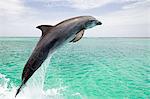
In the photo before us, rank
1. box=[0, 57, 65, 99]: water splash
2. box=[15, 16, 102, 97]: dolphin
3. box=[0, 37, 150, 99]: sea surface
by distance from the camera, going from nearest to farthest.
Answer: box=[15, 16, 102, 97]: dolphin
box=[0, 57, 65, 99]: water splash
box=[0, 37, 150, 99]: sea surface

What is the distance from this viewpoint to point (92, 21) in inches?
62.6

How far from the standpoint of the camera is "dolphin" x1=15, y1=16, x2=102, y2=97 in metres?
1.53

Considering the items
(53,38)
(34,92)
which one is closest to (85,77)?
(34,92)

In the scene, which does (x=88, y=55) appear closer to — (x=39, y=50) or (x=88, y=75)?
(x=88, y=75)

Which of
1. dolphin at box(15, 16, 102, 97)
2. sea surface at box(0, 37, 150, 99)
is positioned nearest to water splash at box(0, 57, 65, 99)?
sea surface at box(0, 37, 150, 99)

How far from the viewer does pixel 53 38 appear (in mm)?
1558

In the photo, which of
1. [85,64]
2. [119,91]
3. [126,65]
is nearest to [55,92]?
[119,91]

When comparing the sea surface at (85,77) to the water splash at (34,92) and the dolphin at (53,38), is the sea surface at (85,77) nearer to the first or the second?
the water splash at (34,92)

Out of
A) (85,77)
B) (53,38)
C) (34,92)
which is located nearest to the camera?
(53,38)

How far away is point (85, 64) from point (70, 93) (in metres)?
3.55

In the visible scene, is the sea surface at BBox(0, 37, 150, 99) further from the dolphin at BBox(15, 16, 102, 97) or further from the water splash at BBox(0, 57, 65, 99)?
the dolphin at BBox(15, 16, 102, 97)

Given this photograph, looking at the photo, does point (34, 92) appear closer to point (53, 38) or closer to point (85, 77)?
point (85, 77)

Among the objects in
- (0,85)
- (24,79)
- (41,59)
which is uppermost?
(41,59)

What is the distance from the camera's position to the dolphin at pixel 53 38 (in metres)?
1.53
